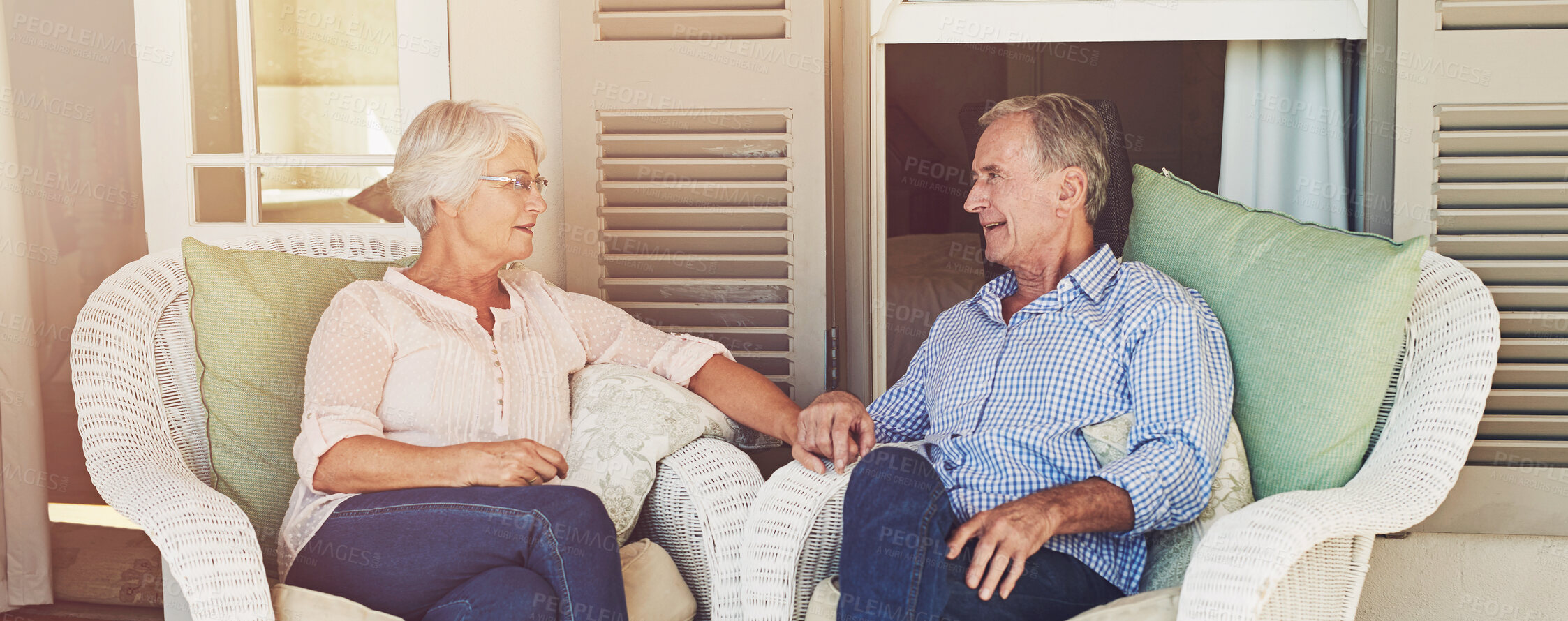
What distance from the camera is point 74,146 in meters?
3.92

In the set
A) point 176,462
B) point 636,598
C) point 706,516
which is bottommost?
point 636,598

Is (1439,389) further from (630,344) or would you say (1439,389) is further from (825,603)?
(630,344)

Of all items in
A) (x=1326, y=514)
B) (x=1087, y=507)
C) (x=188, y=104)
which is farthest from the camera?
(x=188, y=104)

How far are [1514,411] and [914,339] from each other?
1.46 m

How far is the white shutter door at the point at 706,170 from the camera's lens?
7.63 feet

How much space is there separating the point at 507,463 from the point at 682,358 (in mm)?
502

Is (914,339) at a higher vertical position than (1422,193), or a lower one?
lower

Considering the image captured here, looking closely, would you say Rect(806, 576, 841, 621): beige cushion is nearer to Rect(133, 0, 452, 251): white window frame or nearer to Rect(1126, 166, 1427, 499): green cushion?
Rect(1126, 166, 1427, 499): green cushion

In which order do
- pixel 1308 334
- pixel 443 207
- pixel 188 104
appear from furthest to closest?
pixel 188 104 < pixel 443 207 < pixel 1308 334

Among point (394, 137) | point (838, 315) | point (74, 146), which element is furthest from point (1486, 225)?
point (74, 146)

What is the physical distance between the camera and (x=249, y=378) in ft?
5.88

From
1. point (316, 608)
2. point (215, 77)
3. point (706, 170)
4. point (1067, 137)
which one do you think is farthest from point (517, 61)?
point (316, 608)

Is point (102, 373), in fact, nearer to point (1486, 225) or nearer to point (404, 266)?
point (404, 266)

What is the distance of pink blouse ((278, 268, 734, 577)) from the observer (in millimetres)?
1666
